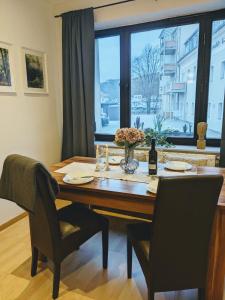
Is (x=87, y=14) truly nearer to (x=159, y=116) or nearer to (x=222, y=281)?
(x=159, y=116)

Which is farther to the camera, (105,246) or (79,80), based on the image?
(79,80)

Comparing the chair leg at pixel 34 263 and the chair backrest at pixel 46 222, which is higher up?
the chair backrest at pixel 46 222

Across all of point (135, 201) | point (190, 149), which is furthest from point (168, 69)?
point (135, 201)

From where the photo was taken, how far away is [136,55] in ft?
10.6

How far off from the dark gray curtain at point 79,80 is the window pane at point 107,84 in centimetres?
33

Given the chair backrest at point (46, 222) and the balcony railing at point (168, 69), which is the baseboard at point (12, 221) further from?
the balcony railing at point (168, 69)

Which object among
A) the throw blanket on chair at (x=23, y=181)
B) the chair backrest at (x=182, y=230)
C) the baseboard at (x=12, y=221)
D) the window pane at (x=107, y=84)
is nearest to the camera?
the chair backrest at (x=182, y=230)

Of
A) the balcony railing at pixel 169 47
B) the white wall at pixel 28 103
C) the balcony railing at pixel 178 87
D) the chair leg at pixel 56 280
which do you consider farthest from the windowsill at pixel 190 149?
the chair leg at pixel 56 280

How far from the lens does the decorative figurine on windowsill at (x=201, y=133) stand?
9.26 feet

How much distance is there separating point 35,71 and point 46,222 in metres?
2.09

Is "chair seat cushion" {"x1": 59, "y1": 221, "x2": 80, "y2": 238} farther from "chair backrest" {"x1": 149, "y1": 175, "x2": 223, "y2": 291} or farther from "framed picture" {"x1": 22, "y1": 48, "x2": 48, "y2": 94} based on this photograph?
"framed picture" {"x1": 22, "y1": 48, "x2": 48, "y2": 94}

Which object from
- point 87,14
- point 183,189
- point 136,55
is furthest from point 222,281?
point 87,14

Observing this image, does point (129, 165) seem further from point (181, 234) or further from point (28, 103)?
point (28, 103)

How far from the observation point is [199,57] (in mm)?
2877
